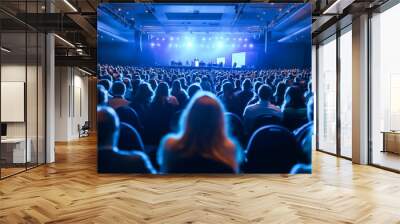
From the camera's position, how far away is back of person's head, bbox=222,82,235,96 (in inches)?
266

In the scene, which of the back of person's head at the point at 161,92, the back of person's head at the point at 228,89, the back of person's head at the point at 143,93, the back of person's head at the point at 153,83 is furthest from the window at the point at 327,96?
the back of person's head at the point at 143,93

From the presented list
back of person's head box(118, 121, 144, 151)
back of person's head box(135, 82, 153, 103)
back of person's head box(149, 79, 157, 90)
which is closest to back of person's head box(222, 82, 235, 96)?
back of person's head box(149, 79, 157, 90)

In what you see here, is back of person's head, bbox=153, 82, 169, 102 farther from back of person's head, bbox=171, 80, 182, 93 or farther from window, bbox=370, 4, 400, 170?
window, bbox=370, 4, 400, 170

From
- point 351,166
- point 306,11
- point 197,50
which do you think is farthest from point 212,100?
point 351,166

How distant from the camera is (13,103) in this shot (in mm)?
7688

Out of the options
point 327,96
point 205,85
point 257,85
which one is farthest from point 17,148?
point 327,96

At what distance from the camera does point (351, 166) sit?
7.76 metres

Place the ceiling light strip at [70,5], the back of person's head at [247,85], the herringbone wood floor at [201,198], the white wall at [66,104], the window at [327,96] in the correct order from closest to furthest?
the herringbone wood floor at [201,198] → the ceiling light strip at [70,5] → the back of person's head at [247,85] → the window at [327,96] → the white wall at [66,104]

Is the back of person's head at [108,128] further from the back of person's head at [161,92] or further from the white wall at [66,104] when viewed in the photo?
the white wall at [66,104]

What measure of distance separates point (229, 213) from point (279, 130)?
2.98m

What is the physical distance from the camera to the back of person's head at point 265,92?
6.76 metres

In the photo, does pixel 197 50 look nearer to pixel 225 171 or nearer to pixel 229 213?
pixel 225 171

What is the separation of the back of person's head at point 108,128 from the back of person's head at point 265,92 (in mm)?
2766

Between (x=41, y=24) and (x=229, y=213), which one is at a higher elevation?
(x=41, y=24)
